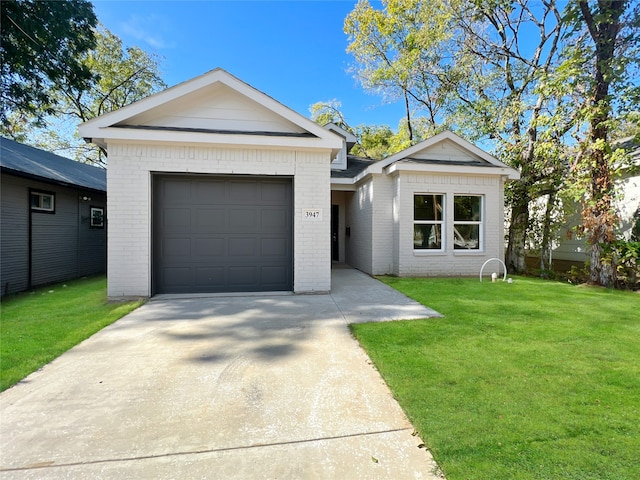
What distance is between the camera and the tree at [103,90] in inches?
746

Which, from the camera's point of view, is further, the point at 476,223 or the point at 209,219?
the point at 476,223

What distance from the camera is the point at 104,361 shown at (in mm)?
3410

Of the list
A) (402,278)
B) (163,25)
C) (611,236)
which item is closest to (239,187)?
(402,278)

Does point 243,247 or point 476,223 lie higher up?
point 476,223

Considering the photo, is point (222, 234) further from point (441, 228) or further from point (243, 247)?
point (441, 228)

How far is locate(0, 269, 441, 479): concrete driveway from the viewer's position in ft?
6.28

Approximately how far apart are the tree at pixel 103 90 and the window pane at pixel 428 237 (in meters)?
21.1

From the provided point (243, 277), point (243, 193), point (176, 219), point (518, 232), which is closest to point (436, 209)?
point (518, 232)

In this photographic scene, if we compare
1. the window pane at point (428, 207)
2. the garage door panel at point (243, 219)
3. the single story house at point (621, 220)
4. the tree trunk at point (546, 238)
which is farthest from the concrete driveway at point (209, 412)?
the tree trunk at point (546, 238)

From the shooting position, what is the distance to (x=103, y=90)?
65.2 ft

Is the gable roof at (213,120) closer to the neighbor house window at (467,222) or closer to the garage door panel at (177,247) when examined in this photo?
the garage door panel at (177,247)

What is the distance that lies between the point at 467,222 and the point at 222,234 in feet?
24.4

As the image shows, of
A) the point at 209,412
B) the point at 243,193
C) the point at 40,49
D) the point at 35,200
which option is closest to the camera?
the point at 209,412

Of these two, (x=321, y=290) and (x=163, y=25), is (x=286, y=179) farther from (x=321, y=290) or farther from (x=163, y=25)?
(x=163, y=25)
